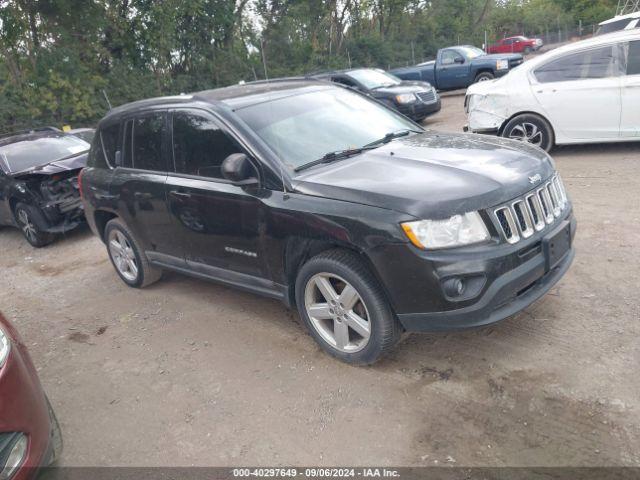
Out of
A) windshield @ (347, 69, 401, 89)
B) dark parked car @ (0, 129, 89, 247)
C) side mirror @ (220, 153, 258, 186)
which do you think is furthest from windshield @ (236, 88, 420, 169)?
windshield @ (347, 69, 401, 89)

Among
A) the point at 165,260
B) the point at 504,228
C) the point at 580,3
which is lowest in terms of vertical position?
the point at 165,260

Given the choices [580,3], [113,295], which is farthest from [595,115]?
[580,3]

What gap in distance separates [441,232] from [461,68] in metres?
16.3

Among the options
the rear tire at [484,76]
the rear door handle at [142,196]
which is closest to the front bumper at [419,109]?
the rear tire at [484,76]

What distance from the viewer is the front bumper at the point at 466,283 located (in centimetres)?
293

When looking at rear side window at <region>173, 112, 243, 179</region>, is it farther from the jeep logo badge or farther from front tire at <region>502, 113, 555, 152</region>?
front tire at <region>502, 113, 555, 152</region>

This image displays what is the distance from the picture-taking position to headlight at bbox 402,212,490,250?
9.68ft

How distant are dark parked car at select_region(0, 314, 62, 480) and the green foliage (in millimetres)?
15833

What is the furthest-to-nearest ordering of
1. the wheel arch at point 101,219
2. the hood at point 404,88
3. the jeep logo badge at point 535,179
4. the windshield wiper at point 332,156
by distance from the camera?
the hood at point 404,88, the wheel arch at point 101,219, the windshield wiper at point 332,156, the jeep logo badge at point 535,179

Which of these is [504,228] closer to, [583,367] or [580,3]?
[583,367]

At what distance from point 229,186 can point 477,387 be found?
2.14m

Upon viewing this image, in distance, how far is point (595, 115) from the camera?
718cm

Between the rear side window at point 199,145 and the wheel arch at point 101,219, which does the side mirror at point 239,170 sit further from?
the wheel arch at point 101,219

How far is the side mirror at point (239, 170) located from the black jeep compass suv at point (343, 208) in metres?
0.01
